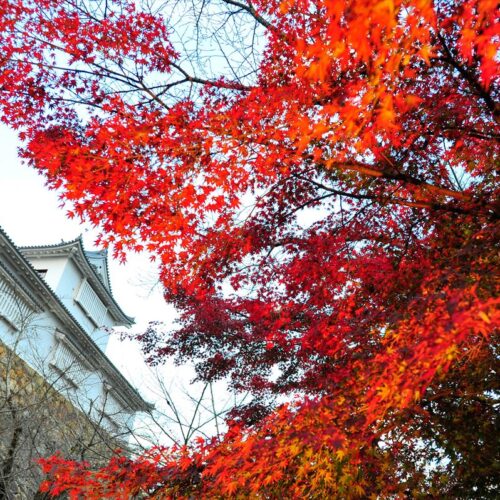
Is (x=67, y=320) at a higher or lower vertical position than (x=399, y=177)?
higher

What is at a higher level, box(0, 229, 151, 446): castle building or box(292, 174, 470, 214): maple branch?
box(0, 229, 151, 446): castle building

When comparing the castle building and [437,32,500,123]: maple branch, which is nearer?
[437,32,500,123]: maple branch

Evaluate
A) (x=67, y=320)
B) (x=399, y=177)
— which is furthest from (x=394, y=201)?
(x=67, y=320)

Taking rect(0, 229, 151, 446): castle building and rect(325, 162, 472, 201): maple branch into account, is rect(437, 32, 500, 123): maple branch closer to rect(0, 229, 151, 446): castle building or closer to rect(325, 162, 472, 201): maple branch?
rect(325, 162, 472, 201): maple branch

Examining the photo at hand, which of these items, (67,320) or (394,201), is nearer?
(394,201)

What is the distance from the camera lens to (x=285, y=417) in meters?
4.15

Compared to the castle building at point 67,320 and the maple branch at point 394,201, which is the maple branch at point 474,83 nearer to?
the maple branch at point 394,201

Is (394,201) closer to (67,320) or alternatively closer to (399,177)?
(399,177)

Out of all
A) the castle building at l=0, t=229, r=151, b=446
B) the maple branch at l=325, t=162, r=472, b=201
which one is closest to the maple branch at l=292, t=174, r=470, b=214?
the maple branch at l=325, t=162, r=472, b=201

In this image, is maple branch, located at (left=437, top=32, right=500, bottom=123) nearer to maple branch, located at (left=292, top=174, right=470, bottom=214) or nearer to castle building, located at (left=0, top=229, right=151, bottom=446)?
maple branch, located at (left=292, top=174, right=470, bottom=214)

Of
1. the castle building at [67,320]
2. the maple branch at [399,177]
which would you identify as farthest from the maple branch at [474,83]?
the castle building at [67,320]

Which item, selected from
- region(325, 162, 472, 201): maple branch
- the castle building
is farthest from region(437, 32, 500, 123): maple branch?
the castle building

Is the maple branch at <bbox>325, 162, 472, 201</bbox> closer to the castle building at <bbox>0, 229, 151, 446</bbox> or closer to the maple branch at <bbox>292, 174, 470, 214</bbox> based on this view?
the maple branch at <bbox>292, 174, 470, 214</bbox>

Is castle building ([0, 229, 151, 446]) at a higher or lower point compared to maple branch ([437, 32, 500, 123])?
higher
